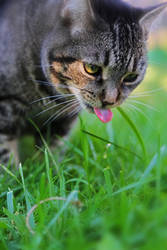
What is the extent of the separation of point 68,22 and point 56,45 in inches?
5.3

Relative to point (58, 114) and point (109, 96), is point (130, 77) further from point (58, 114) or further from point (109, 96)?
point (58, 114)

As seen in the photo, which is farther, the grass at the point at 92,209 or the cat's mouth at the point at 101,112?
the cat's mouth at the point at 101,112

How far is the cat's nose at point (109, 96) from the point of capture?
5.37 feet

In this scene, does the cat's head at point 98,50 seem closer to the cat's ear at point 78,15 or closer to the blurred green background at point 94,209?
the cat's ear at point 78,15

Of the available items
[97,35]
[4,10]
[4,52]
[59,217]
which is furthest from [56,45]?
[59,217]

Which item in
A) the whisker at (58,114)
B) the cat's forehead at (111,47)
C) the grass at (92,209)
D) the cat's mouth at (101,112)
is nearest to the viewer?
the grass at (92,209)

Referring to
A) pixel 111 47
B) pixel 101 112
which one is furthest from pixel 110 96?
pixel 111 47

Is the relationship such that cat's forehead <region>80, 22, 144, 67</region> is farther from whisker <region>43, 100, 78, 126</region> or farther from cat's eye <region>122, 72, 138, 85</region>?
whisker <region>43, 100, 78, 126</region>

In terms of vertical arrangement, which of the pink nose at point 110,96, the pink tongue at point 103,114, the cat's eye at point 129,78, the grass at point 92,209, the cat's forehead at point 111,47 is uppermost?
the cat's forehead at point 111,47

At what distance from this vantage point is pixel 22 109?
1901 mm

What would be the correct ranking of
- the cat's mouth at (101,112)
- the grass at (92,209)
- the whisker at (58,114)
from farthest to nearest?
the whisker at (58,114)
the cat's mouth at (101,112)
the grass at (92,209)

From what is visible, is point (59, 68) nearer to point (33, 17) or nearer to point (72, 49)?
point (72, 49)

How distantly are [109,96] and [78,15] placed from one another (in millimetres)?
443

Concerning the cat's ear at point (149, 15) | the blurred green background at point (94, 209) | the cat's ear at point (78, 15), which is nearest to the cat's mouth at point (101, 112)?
the blurred green background at point (94, 209)
